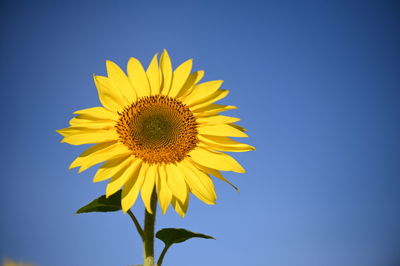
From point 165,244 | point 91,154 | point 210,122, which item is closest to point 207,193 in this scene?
point 165,244

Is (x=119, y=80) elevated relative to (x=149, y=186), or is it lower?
elevated

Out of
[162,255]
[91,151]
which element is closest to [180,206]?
[162,255]

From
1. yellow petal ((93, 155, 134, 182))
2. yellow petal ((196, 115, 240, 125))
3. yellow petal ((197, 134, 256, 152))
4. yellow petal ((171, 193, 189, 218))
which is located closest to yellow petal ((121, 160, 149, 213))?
yellow petal ((93, 155, 134, 182))

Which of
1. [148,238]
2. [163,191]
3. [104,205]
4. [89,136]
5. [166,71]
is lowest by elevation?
[148,238]

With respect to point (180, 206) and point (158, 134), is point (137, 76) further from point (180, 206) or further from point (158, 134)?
point (180, 206)

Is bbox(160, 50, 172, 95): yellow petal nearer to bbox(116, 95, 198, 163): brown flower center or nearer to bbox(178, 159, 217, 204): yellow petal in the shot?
bbox(116, 95, 198, 163): brown flower center

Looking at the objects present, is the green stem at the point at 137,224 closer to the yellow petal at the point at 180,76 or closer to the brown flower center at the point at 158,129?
the brown flower center at the point at 158,129
